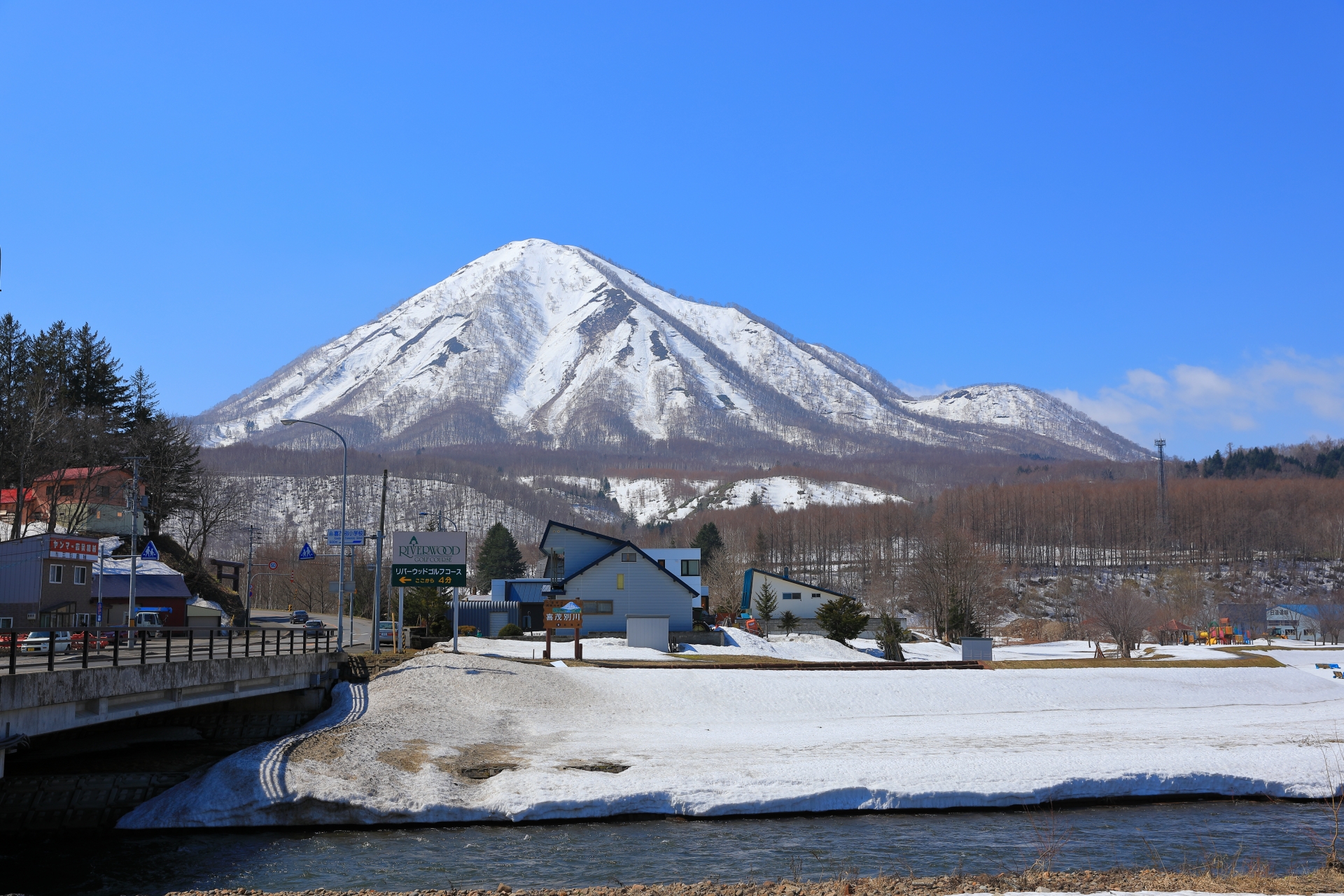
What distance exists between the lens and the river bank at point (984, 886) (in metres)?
14.7

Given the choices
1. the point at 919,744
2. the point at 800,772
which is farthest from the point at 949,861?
the point at 919,744

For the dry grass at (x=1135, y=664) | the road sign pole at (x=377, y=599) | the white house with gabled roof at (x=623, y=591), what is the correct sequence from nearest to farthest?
1. the road sign pole at (x=377, y=599)
2. the dry grass at (x=1135, y=664)
3. the white house with gabled roof at (x=623, y=591)

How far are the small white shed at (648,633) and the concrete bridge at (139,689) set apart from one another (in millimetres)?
22339

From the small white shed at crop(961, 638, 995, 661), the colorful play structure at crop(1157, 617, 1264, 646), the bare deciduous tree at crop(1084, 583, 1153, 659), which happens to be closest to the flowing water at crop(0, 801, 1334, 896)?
the small white shed at crop(961, 638, 995, 661)

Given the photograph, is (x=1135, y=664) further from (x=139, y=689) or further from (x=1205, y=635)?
(x=1205, y=635)

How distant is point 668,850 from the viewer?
21.1 meters

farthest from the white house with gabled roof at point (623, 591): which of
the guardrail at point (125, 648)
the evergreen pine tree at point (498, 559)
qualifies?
the evergreen pine tree at point (498, 559)

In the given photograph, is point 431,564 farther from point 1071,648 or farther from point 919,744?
point 1071,648

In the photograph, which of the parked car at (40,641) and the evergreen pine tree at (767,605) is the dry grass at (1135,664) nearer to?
the evergreen pine tree at (767,605)

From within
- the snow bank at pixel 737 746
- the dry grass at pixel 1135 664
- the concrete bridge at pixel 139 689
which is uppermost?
the concrete bridge at pixel 139 689

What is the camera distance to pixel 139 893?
1834 cm

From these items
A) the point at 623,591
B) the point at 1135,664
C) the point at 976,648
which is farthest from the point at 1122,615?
the point at 623,591

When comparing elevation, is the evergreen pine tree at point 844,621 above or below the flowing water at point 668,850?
above

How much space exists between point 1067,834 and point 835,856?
560 cm
